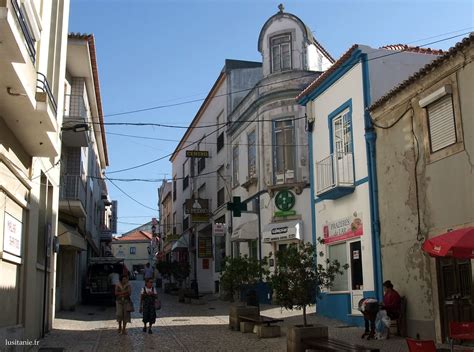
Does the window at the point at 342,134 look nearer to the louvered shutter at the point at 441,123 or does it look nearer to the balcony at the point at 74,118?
the louvered shutter at the point at 441,123

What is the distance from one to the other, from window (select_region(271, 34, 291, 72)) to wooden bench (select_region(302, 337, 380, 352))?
1515cm

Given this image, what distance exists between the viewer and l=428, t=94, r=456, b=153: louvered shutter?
39.2 feet

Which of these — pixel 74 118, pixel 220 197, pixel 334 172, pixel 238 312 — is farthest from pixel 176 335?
pixel 220 197

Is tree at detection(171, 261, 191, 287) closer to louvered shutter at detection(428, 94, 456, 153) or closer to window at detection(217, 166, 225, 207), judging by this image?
window at detection(217, 166, 225, 207)

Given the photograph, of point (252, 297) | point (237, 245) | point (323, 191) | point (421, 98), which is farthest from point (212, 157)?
point (421, 98)

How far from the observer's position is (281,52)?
950 inches

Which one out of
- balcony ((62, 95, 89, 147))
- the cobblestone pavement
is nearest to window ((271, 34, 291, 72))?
balcony ((62, 95, 89, 147))

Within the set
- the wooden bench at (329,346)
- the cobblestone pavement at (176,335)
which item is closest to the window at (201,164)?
the cobblestone pavement at (176,335)

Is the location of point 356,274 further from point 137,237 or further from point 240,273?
point 137,237

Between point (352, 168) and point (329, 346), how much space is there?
7.45 metres

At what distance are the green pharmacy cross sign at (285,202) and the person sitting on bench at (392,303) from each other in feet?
30.7

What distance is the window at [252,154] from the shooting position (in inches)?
1014

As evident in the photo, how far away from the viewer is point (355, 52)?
1573 cm

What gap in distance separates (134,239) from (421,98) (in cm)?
8401
